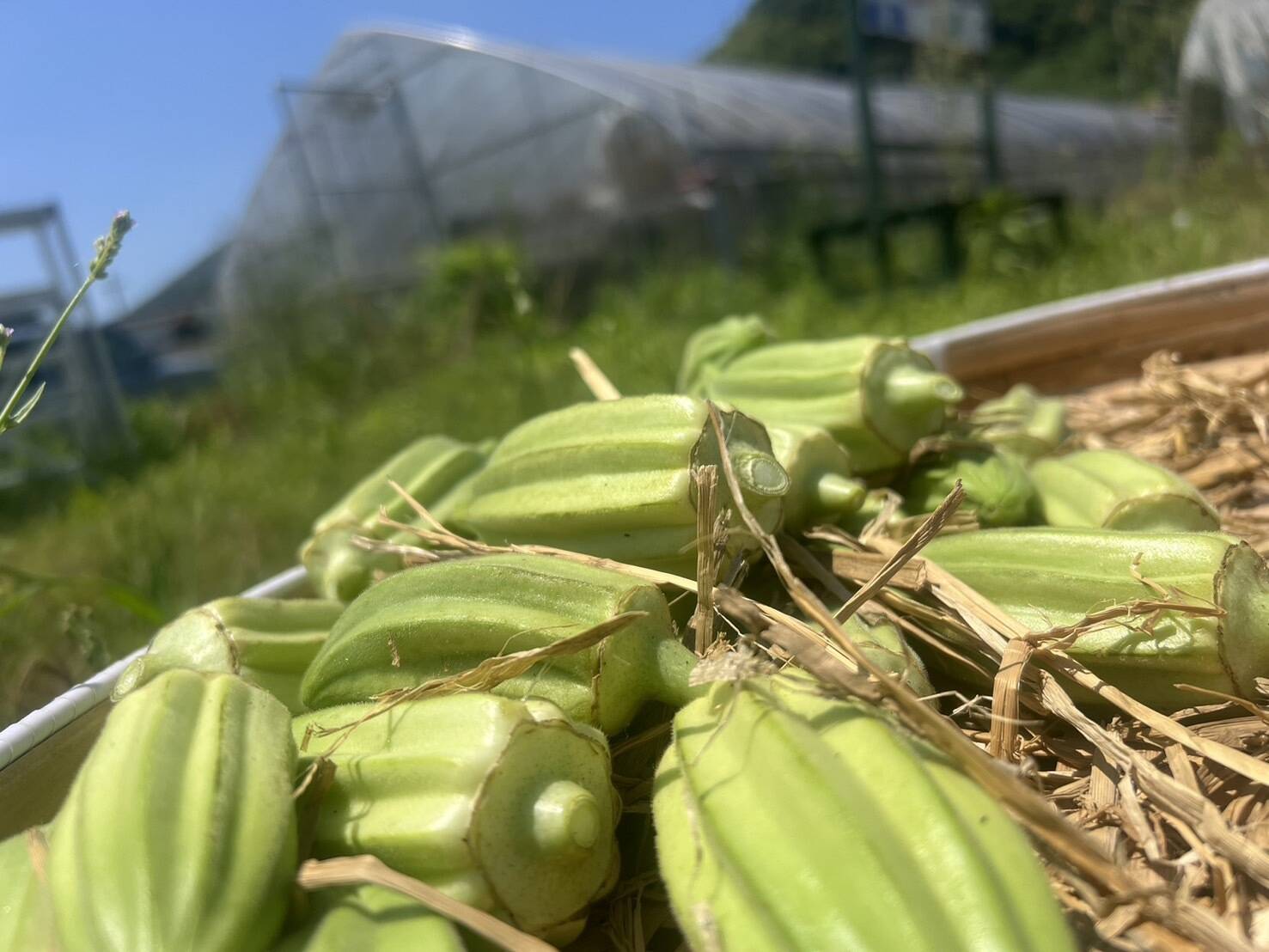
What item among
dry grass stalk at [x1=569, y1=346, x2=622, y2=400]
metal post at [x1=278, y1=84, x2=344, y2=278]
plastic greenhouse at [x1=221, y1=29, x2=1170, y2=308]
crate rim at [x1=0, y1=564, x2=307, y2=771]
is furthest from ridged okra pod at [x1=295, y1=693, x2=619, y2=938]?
metal post at [x1=278, y1=84, x2=344, y2=278]

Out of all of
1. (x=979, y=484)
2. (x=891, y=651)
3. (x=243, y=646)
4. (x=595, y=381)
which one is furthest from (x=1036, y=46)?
(x=243, y=646)

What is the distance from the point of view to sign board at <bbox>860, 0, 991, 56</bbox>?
7555 mm

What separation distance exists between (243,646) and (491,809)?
0.51 meters

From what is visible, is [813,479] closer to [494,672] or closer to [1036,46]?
[494,672]

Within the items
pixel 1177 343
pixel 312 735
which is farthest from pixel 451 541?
pixel 1177 343

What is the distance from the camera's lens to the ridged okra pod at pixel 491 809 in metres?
0.81

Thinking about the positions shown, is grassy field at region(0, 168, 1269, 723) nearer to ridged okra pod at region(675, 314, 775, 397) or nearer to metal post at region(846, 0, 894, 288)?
metal post at region(846, 0, 894, 288)

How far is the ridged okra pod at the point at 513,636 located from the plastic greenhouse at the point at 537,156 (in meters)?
10.1

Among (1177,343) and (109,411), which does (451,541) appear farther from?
(109,411)

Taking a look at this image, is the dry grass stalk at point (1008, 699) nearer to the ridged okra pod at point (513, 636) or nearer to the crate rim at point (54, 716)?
the ridged okra pod at point (513, 636)

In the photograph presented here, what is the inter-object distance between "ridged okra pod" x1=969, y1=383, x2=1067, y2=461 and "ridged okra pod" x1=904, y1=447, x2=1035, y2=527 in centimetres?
9

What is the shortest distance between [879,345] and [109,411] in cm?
848

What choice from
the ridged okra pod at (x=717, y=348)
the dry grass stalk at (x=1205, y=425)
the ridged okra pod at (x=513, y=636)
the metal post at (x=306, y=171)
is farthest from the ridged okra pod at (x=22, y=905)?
the metal post at (x=306, y=171)

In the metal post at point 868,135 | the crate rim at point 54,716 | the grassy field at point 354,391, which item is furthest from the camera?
the metal post at point 868,135
